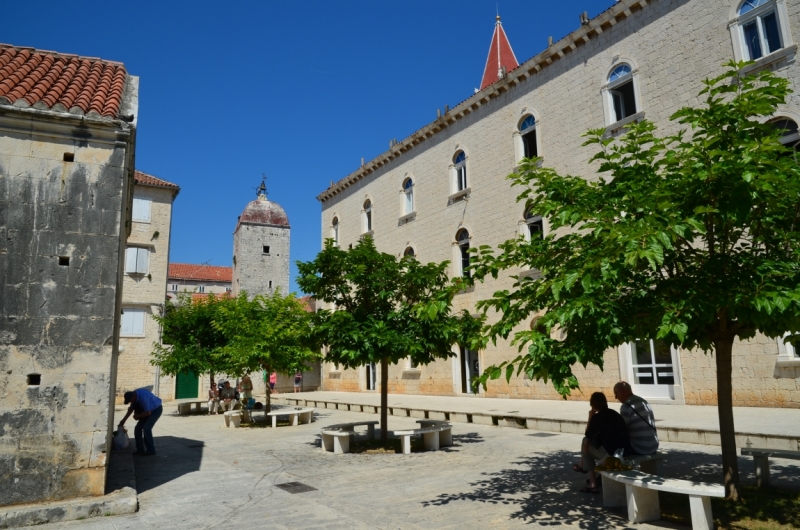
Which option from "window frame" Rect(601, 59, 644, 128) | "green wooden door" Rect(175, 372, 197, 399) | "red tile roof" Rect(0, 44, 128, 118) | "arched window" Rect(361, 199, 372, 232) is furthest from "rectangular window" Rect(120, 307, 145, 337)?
"window frame" Rect(601, 59, 644, 128)

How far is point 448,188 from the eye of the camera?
23531 mm

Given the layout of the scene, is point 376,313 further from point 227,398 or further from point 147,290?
point 147,290

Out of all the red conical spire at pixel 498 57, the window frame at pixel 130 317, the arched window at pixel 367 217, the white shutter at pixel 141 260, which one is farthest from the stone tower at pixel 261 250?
the red conical spire at pixel 498 57

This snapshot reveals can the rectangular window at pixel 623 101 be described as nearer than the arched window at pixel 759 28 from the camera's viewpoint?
No

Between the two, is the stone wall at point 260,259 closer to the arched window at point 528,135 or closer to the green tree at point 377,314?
the arched window at point 528,135

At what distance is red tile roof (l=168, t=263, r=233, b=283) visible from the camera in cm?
6457

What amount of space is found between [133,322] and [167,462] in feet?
63.5

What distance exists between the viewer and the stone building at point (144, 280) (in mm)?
26469

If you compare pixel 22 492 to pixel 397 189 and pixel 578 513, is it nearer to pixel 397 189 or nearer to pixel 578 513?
pixel 578 513

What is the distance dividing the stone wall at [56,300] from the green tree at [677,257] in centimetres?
488

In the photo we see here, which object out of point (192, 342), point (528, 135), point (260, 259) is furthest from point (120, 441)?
point (260, 259)

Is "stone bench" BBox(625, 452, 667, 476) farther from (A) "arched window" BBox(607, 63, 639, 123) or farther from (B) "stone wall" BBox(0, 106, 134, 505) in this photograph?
(A) "arched window" BBox(607, 63, 639, 123)

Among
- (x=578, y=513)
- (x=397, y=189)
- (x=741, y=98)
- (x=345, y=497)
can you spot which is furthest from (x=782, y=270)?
(x=397, y=189)

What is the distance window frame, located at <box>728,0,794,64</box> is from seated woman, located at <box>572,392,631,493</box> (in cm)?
1081
